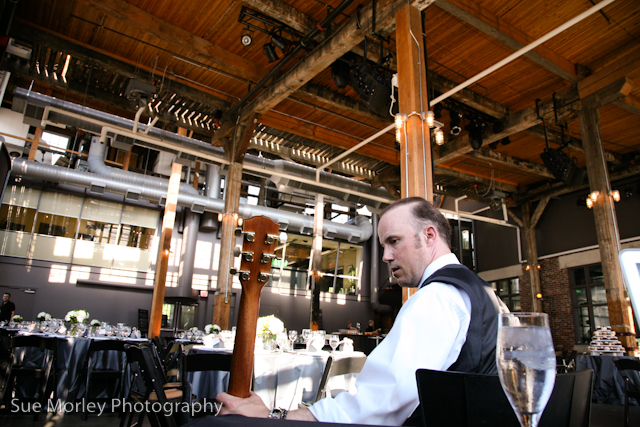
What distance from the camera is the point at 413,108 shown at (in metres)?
4.57

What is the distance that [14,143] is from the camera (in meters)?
12.9

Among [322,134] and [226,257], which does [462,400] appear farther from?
[322,134]

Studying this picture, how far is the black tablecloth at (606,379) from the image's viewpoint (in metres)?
6.70

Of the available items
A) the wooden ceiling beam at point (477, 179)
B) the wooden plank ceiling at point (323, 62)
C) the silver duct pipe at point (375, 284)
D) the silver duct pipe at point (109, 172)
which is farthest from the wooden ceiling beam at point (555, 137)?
the silver duct pipe at point (109, 172)

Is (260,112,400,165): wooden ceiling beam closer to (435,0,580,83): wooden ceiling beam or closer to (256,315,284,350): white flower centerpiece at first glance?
(435,0,580,83): wooden ceiling beam

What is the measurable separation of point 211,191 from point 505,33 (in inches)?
422

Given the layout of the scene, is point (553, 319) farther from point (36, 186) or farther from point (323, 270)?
point (36, 186)

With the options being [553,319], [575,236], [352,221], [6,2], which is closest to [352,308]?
[352,221]

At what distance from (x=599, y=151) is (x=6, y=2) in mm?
9728

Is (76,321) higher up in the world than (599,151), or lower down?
lower down

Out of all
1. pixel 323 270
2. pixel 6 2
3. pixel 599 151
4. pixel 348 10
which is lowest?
pixel 323 270

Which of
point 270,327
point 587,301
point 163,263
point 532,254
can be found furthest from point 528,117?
point 163,263

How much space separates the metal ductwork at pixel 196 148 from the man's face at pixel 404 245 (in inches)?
330

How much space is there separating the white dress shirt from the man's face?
313mm
